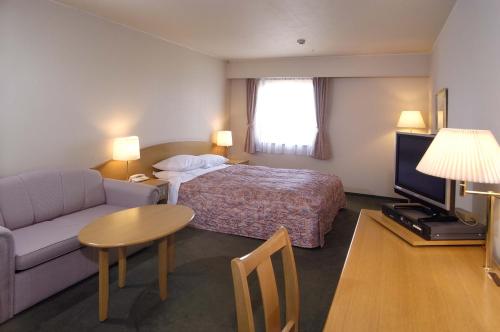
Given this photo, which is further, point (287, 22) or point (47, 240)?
point (287, 22)

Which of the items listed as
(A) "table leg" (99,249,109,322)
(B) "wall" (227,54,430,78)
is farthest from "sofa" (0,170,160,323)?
(B) "wall" (227,54,430,78)

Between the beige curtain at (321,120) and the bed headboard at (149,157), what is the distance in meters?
2.04

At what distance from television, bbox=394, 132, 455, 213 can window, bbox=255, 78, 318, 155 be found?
12.6ft

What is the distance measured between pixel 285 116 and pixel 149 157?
2776 mm

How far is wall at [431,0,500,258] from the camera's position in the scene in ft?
5.40

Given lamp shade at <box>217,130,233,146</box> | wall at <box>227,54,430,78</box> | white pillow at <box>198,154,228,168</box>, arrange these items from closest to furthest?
white pillow at <box>198,154,228,168</box>, wall at <box>227,54,430,78</box>, lamp shade at <box>217,130,233,146</box>

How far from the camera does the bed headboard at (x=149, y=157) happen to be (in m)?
3.92

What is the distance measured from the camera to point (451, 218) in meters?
1.68

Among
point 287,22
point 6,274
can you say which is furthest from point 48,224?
point 287,22

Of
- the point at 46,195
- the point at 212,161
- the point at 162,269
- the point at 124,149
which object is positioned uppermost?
the point at 124,149

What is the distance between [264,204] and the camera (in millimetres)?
3623

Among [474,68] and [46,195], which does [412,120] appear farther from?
[46,195]

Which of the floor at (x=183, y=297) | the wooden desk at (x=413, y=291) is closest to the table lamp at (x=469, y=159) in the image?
the wooden desk at (x=413, y=291)

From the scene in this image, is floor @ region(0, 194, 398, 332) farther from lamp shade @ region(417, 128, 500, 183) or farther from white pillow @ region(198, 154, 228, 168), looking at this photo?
white pillow @ region(198, 154, 228, 168)
